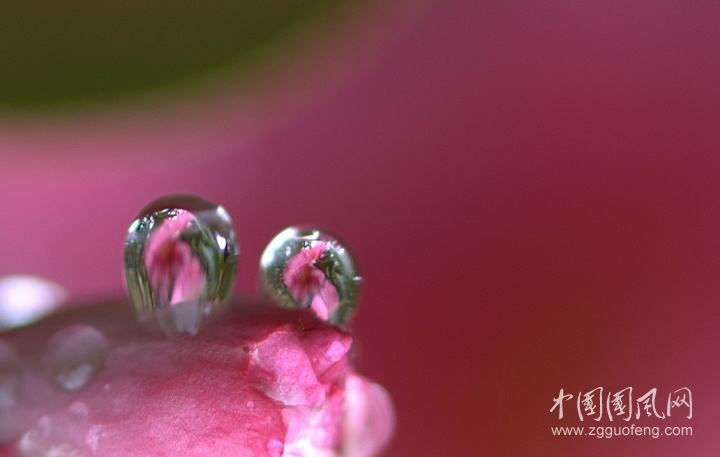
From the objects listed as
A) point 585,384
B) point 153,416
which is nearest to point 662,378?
point 585,384

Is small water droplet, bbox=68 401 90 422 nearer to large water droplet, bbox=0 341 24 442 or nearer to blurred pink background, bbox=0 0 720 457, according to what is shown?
large water droplet, bbox=0 341 24 442

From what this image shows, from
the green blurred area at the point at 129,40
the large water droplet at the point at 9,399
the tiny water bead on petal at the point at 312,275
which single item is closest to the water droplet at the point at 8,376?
the large water droplet at the point at 9,399

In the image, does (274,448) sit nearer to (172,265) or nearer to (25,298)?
(172,265)

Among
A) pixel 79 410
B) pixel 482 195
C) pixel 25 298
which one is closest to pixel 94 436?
pixel 79 410

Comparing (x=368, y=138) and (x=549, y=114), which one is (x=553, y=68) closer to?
(x=549, y=114)

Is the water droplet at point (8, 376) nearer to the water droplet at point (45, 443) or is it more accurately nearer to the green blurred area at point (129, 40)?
the water droplet at point (45, 443)
